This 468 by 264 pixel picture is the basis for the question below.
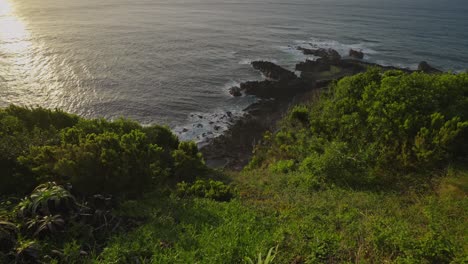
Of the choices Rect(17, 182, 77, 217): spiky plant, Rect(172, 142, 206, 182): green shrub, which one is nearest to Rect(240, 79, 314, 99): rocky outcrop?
Rect(172, 142, 206, 182): green shrub

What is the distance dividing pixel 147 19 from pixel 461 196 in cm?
8778

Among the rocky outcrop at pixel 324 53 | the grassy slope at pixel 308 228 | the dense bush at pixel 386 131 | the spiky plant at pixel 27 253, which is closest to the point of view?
the spiky plant at pixel 27 253

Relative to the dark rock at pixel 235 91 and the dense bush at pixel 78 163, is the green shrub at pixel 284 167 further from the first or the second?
the dark rock at pixel 235 91

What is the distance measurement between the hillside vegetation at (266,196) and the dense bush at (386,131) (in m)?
0.06

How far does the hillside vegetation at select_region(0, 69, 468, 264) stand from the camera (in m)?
7.08

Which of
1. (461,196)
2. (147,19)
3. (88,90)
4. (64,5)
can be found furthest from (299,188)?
(64,5)

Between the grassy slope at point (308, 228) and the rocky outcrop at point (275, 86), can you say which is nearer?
the grassy slope at point (308, 228)

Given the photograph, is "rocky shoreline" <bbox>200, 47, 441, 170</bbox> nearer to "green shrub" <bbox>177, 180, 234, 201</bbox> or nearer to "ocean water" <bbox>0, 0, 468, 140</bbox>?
"ocean water" <bbox>0, 0, 468, 140</bbox>

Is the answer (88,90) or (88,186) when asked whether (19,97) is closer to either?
(88,90)

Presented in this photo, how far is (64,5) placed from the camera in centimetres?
10150

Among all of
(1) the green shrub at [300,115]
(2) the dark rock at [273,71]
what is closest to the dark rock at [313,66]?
(2) the dark rock at [273,71]

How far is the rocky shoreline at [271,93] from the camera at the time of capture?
30781 millimetres

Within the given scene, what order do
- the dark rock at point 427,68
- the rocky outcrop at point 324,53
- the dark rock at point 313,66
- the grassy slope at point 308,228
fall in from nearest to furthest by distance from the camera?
the grassy slope at point 308,228 < the dark rock at point 427,68 < the dark rock at point 313,66 < the rocky outcrop at point 324,53

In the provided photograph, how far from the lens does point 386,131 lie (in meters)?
15.0
